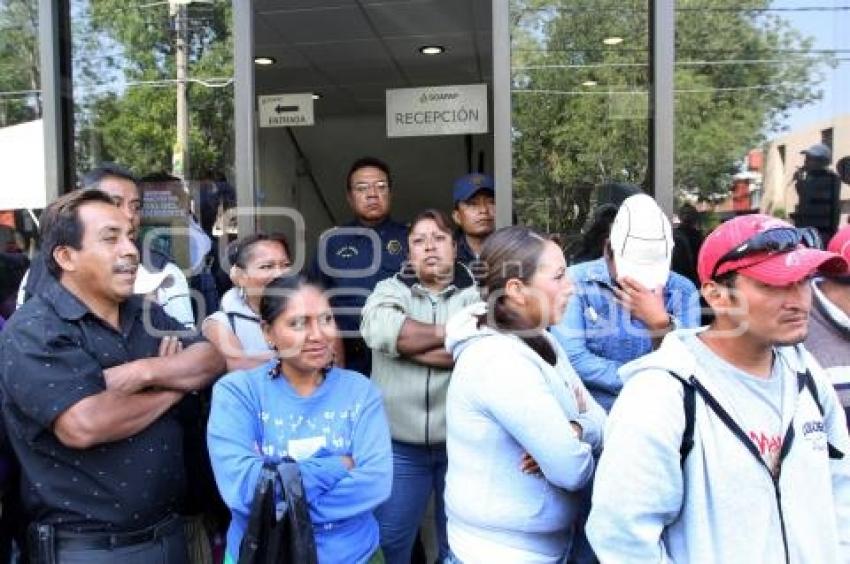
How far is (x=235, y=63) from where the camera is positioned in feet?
11.8

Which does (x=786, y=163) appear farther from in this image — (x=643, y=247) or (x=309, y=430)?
(x=309, y=430)

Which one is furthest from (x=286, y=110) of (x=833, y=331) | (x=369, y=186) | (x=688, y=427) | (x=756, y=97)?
(x=688, y=427)

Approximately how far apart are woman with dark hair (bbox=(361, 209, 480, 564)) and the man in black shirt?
76 centimetres

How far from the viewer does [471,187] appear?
3486mm

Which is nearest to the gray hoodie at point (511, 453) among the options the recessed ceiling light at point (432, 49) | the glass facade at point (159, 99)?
the glass facade at point (159, 99)

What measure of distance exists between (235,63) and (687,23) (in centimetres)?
220

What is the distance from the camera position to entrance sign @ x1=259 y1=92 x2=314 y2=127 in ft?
20.8

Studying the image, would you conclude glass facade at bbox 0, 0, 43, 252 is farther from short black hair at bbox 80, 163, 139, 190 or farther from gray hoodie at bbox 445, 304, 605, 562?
gray hoodie at bbox 445, 304, 605, 562

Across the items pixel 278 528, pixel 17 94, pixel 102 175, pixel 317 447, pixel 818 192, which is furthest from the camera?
pixel 17 94

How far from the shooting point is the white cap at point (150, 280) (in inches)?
112

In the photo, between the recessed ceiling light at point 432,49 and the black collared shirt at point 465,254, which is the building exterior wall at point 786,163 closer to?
the black collared shirt at point 465,254

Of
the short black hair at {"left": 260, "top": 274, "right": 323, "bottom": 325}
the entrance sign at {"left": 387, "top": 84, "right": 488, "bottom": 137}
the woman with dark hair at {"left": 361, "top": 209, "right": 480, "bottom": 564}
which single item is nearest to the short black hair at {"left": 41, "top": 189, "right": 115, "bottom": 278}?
the short black hair at {"left": 260, "top": 274, "right": 323, "bottom": 325}

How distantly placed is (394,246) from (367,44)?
3348 millimetres

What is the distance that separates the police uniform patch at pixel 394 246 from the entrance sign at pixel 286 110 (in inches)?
121
